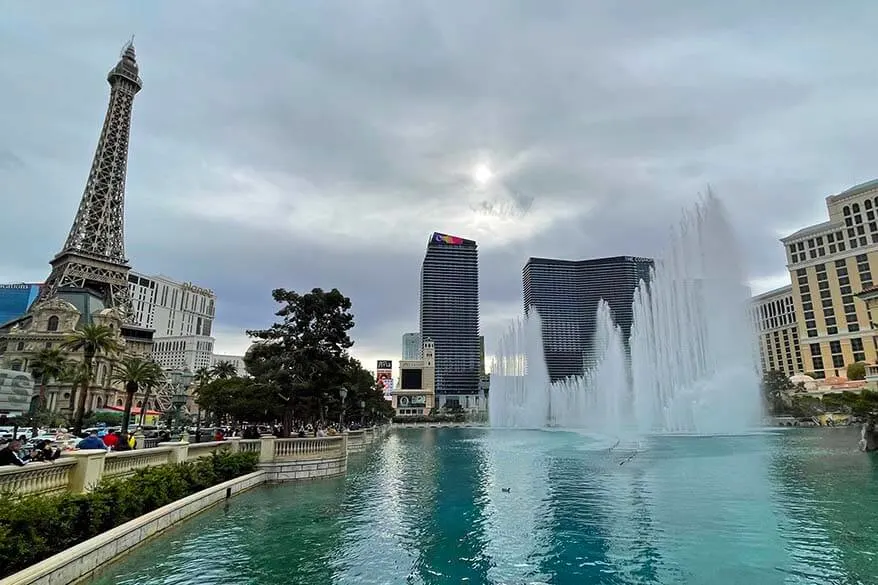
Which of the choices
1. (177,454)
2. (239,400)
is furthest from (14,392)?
(177,454)

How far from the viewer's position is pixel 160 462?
17.6m

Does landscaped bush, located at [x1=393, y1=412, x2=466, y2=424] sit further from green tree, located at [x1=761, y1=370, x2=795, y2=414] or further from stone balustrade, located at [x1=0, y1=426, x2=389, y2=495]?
stone balustrade, located at [x1=0, y1=426, x2=389, y2=495]

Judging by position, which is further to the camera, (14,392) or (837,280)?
(837,280)

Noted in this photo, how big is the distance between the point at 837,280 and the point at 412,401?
129 meters

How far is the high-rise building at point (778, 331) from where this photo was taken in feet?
472

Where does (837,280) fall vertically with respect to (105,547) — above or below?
above

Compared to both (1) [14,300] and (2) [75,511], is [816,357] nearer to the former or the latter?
(2) [75,511]

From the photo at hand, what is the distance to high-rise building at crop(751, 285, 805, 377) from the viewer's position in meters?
144

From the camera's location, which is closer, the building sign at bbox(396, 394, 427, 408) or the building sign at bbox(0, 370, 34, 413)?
the building sign at bbox(0, 370, 34, 413)

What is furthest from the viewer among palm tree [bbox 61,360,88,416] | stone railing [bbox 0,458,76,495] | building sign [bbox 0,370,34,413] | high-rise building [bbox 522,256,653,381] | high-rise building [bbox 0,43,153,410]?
high-rise building [bbox 522,256,653,381]

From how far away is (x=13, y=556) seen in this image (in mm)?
8188

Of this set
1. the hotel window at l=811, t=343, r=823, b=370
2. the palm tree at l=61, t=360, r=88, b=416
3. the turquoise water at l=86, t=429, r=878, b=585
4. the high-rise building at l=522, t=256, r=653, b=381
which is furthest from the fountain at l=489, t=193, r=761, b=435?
the high-rise building at l=522, t=256, r=653, b=381

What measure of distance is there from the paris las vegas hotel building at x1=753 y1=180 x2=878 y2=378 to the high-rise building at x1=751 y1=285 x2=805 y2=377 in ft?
67.7

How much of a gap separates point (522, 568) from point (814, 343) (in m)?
139
